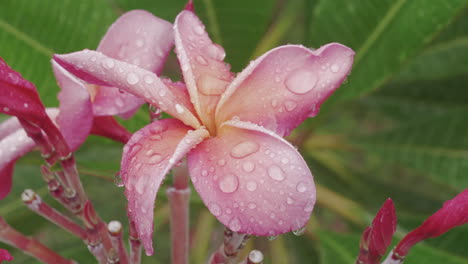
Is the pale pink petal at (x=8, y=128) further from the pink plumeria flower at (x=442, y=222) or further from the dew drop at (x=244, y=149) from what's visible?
the pink plumeria flower at (x=442, y=222)

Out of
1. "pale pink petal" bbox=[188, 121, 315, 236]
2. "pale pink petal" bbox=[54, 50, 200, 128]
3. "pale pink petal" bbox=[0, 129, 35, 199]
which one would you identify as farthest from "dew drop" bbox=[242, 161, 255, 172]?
"pale pink petal" bbox=[0, 129, 35, 199]

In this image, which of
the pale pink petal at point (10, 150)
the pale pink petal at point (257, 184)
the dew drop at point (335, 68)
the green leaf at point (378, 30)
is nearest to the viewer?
the pale pink petal at point (257, 184)

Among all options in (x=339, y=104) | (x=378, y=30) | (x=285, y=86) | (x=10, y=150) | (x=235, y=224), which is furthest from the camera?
(x=339, y=104)

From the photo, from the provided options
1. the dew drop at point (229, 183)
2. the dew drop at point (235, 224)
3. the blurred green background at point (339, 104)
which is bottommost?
the blurred green background at point (339, 104)

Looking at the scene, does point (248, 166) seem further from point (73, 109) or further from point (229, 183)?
point (73, 109)

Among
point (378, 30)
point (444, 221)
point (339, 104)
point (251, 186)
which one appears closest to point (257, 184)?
point (251, 186)

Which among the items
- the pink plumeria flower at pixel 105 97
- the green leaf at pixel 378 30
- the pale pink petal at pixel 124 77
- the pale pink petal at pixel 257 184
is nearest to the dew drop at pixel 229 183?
the pale pink petal at pixel 257 184

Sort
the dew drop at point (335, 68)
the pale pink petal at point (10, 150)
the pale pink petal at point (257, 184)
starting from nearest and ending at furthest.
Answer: the pale pink petal at point (257, 184) < the dew drop at point (335, 68) < the pale pink petal at point (10, 150)
